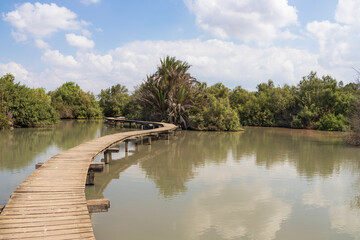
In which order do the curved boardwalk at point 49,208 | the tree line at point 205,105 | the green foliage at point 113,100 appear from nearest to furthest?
the curved boardwalk at point 49,208, the tree line at point 205,105, the green foliage at point 113,100

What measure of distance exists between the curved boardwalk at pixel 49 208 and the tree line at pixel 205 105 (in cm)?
1697

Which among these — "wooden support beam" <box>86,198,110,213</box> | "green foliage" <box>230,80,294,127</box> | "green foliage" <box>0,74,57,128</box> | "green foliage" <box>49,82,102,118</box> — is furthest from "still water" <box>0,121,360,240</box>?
"green foliage" <box>49,82,102,118</box>

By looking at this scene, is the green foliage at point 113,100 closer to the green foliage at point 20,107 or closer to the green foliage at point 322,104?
the green foliage at point 20,107

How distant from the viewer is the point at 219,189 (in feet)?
22.7

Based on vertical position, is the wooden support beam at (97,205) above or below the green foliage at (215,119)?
below

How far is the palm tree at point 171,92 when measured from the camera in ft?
76.5

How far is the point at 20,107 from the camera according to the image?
21.6 m

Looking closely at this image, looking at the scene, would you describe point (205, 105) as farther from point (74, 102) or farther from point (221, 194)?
point (74, 102)

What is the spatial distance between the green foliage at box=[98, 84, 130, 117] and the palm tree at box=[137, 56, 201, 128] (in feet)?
51.8

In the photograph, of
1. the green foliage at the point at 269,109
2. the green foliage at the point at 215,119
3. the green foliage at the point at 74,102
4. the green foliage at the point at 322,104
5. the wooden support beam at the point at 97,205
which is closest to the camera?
the wooden support beam at the point at 97,205

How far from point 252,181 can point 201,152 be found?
192 inches

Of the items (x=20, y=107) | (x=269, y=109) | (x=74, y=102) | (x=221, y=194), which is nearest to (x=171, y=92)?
(x=20, y=107)

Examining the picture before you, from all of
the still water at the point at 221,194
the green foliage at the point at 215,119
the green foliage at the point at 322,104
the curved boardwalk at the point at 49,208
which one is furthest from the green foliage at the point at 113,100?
the curved boardwalk at the point at 49,208

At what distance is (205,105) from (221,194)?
60.1 ft
